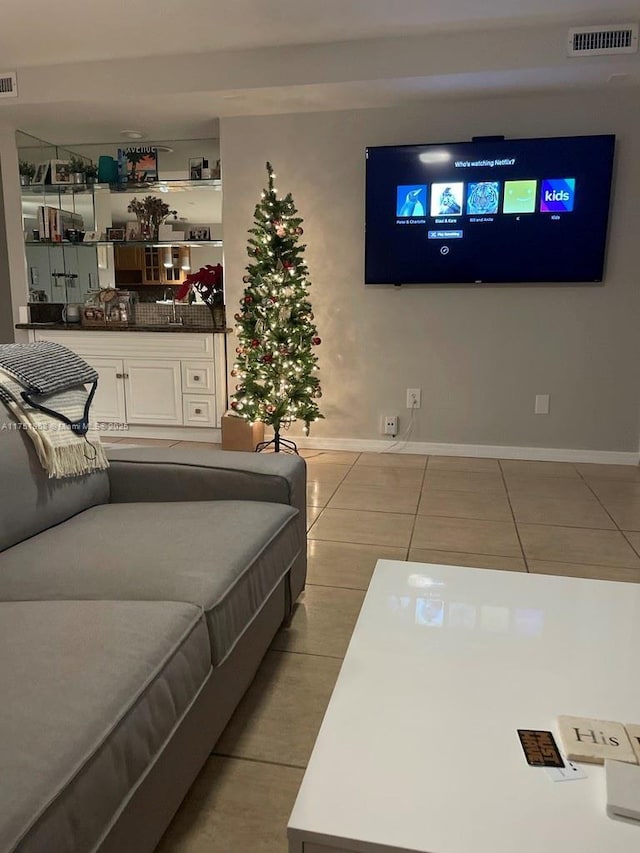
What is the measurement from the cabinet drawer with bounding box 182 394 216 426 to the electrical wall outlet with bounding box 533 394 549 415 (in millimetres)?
2218

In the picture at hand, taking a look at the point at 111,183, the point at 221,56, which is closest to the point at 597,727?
the point at 221,56

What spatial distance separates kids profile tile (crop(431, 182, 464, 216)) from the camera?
13.4ft

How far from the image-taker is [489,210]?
160 inches

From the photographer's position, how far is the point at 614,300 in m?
4.07

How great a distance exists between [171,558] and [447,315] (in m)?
3.18

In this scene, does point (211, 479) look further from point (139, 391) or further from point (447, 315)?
point (139, 391)

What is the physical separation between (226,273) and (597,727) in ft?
13.0

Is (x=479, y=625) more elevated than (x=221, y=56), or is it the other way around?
(x=221, y=56)

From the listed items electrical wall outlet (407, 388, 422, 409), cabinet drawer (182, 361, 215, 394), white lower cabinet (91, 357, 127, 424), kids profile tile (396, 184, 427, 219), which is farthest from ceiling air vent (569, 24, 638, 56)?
white lower cabinet (91, 357, 127, 424)

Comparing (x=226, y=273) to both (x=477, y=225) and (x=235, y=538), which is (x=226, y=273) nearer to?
(x=477, y=225)

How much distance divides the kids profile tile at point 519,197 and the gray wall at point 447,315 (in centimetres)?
33

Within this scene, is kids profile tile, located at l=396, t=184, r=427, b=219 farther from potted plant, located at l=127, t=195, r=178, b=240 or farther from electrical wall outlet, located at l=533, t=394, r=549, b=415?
A: potted plant, located at l=127, t=195, r=178, b=240

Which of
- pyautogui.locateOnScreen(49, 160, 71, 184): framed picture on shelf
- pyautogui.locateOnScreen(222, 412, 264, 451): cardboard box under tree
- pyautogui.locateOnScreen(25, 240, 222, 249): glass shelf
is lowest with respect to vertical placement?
pyautogui.locateOnScreen(222, 412, 264, 451): cardboard box under tree

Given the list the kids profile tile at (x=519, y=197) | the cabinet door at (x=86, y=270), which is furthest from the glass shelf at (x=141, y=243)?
the kids profile tile at (x=519, y=197)
